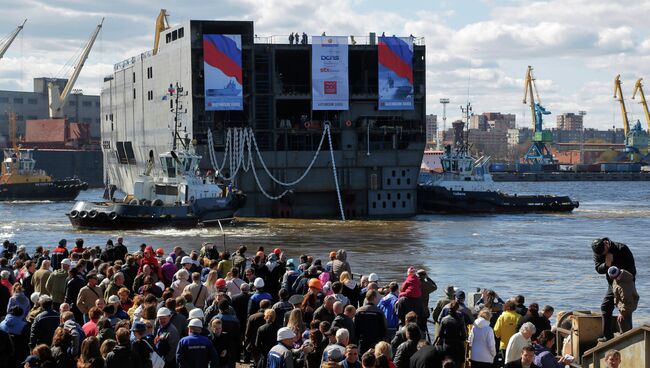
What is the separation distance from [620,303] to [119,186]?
3217 inches

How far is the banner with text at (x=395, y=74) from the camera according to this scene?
207 feet

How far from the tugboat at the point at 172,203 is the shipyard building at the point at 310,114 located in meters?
5.08

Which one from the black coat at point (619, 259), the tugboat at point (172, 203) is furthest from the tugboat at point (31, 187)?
the black coat at point (619, 259)

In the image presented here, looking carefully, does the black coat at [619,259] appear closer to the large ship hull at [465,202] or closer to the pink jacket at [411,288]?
the pink jacket at [411,288]

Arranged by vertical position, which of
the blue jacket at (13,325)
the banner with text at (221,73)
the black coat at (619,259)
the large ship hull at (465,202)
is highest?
the banner with text at (221,73)

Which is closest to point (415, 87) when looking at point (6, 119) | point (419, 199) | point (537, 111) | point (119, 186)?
point (419, 199)

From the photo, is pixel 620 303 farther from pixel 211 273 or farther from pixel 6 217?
pixel 6 217

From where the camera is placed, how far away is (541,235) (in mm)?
54375

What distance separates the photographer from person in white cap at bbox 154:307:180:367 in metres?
12.5

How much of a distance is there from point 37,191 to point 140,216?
135 feet

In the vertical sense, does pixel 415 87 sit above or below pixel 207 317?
above

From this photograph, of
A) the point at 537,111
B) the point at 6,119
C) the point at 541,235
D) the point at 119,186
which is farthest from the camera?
the point at 537,111

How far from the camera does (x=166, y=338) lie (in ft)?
41.1

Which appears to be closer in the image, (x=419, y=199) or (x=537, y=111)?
(x=419, y=199)
